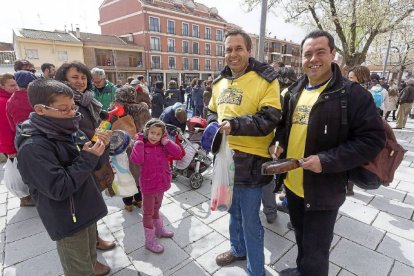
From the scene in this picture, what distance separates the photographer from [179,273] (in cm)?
234

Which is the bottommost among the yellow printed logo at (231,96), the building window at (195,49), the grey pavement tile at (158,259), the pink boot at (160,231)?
the grey pavement tile at (158,259)

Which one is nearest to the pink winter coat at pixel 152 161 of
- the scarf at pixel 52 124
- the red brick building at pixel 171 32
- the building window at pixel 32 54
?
the scarf at pixel 52 124

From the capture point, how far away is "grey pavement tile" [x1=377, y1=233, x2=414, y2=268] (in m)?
2.53

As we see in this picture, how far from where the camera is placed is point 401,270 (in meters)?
2.37

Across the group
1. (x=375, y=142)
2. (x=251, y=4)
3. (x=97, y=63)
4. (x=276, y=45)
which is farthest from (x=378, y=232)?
(x=276, y=45)

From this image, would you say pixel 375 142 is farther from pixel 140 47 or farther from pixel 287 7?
pixel 140 47

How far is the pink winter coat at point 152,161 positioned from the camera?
2564 millimetres

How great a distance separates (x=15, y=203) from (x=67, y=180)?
124 inches

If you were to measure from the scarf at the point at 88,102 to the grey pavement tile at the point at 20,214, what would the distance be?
6.91 ft

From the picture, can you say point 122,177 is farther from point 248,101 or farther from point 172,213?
point 248,101

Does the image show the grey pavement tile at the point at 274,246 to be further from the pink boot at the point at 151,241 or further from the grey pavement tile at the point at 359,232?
the pink boot at the point at 151,241

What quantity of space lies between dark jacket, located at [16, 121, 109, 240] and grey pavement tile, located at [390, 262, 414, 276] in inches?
110

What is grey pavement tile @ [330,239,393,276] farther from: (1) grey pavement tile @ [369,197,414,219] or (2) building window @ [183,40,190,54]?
(2) building window @ [183,40,190,54]

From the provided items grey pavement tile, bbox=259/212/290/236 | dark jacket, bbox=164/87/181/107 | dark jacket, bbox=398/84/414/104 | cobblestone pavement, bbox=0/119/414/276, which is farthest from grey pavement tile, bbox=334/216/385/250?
dark jacket, bbox=398/84/414/104
